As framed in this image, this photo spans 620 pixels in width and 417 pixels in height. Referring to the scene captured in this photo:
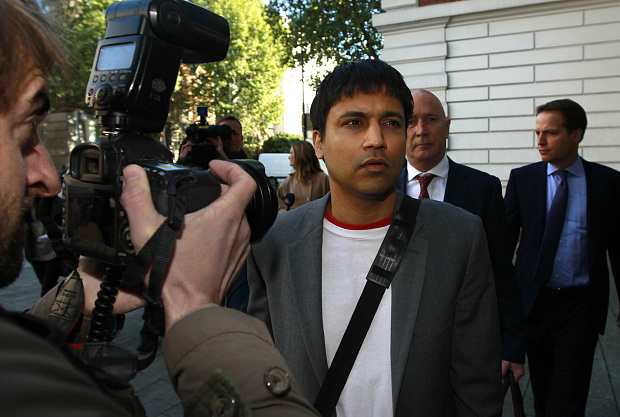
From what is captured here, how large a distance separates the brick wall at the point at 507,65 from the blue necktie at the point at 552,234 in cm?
684

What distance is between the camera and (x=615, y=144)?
9328 mm

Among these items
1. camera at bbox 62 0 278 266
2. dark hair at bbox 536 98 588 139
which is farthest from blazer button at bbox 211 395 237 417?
dark hair at bbox 536 98 588 139

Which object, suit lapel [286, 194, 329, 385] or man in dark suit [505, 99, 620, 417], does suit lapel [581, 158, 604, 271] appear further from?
suit lapel [286, 194, 329, 385]

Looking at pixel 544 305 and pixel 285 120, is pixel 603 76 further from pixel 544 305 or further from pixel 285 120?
pixel 285 120

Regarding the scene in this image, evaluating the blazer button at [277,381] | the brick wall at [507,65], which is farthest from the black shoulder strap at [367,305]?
the brick wall at [507,65]

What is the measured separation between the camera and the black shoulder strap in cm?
160

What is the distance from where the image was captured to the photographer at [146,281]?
0.58m

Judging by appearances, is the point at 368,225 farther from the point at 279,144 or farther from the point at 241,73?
the point at 279,144

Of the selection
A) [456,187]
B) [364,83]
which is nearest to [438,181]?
[456,187]

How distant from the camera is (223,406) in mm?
771

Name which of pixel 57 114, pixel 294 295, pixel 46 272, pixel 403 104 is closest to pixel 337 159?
pixel 403 104

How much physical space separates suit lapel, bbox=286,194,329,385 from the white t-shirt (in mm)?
54

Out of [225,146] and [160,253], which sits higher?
[225,146]

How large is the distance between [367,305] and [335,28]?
15623 mm
